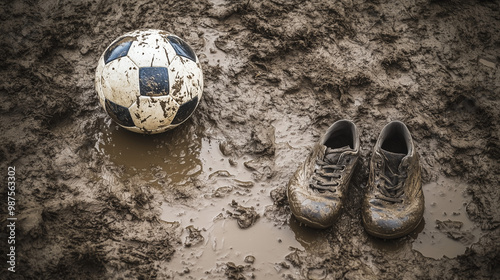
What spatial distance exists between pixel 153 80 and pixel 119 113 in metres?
0.34

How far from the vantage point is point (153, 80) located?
8.07 ft

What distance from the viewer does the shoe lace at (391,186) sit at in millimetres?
2480

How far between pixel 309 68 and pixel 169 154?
4.68 ft

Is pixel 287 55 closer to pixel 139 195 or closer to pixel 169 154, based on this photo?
pixel 169 154

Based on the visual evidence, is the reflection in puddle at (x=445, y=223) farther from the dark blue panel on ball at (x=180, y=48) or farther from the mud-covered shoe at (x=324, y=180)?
the dark blue panel on ball at (x=180, y=48)

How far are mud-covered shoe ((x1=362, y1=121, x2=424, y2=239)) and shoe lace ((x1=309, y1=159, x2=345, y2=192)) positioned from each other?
0.23 m

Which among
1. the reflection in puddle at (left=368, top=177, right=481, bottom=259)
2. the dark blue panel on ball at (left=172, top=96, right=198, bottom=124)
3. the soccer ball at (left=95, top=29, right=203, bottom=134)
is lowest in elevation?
the reflection in puddle at (left=368, top=177, right=481, bottom=259)

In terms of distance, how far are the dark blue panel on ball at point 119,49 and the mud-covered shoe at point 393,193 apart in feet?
5.96

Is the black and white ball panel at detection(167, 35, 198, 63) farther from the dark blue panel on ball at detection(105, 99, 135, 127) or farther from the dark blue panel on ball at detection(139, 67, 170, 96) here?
the dark blue panel on ball at detection(105, 99, 135, 127)

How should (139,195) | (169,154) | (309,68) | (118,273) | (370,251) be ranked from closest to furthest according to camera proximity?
(118,273) → (370,251) → (139,195) → (169,154) → (309,68)

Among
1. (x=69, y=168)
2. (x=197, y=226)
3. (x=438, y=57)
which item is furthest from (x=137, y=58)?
(x=438, y=57)

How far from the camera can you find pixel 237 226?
251cm

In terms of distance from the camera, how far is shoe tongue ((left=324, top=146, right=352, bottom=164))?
8.57 feet

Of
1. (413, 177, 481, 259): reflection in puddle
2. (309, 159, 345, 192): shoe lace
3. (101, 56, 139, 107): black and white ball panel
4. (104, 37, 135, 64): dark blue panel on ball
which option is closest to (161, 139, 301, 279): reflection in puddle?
(309, 159, 345, 192): shoe lace
